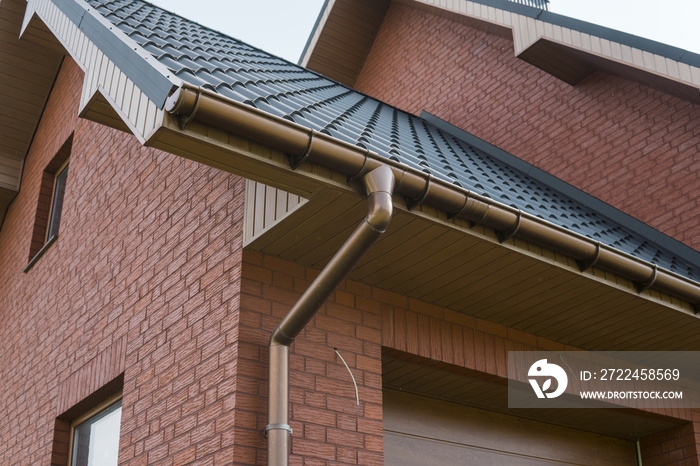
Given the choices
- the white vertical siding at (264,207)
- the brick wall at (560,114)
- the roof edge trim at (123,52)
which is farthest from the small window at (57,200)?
the white vertical siding at (264,207)

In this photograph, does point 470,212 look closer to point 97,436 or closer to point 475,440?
point 475,440

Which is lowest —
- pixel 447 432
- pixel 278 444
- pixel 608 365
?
pixel 278 444

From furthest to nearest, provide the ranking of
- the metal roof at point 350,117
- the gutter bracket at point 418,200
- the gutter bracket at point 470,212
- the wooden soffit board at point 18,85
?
1. the wooden soffit board at point 18,85
2. the metal roof at point 350,117
3. the gutter bracket at point 470,212
4. the gutter bracket at point 418,200

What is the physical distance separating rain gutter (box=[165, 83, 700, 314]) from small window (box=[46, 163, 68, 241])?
548 centimetres

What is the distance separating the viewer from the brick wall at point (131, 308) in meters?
4.32

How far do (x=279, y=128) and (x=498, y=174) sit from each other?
10.6 feet

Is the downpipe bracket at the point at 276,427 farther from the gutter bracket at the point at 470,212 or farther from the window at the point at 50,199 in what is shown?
the window at the point at 50,199

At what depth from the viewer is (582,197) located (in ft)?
23.7

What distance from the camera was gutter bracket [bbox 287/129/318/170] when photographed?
11.4ft

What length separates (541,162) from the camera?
779 cm

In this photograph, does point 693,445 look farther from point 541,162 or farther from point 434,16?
point 434,16

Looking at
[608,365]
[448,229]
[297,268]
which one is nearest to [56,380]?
[297,268]
